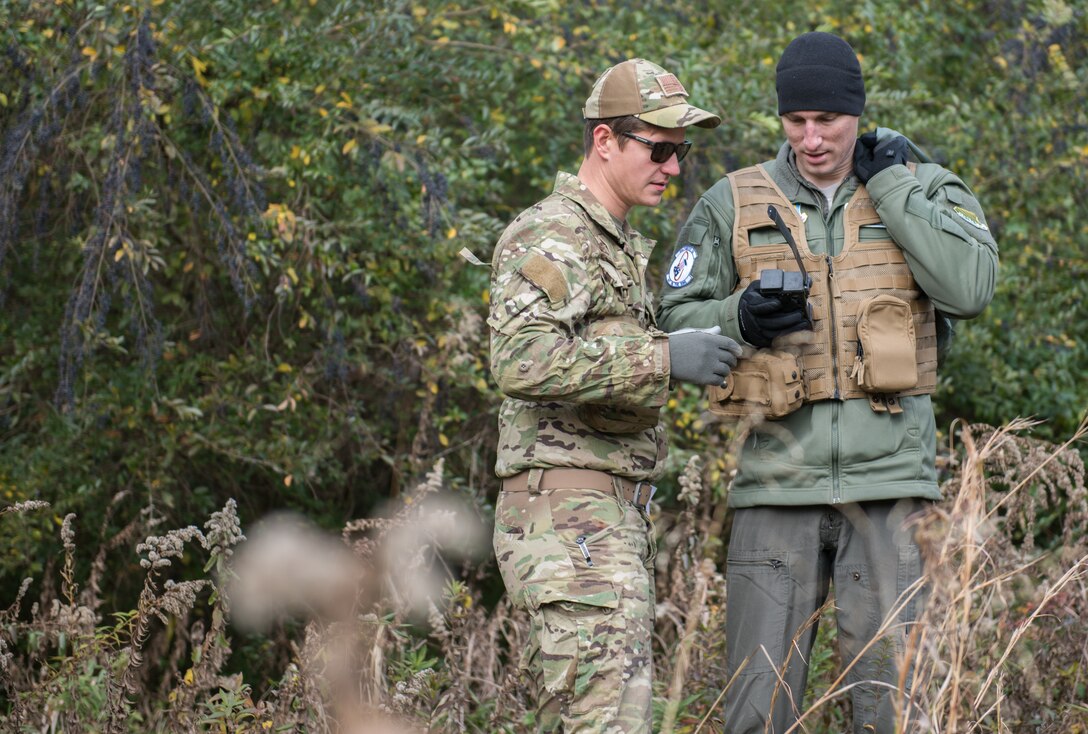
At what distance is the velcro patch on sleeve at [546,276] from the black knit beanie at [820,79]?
821mm

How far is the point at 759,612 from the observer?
322 cm

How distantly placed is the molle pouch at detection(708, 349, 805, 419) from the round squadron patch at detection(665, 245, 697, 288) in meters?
0.27

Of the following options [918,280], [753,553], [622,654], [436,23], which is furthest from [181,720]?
[436,23]

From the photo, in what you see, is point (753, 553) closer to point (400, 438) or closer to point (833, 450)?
point (833, 450)

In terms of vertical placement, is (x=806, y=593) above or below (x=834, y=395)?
below

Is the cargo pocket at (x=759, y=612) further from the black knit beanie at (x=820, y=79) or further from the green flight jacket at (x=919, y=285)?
the black knit beanie at (x=820, y=79)

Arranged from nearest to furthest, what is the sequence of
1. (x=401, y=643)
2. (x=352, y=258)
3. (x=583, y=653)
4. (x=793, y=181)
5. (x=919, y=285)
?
(x=583, y=653) → (x=919, y=285) → (x=793, y=181) → (x=401, y=643) → (x=352, y=258)

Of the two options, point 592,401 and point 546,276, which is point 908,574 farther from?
point 546,276

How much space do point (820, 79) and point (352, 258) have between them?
2598mm

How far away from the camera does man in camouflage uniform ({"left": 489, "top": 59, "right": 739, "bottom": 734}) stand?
2.81 metres

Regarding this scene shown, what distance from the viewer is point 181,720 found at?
10.9ft

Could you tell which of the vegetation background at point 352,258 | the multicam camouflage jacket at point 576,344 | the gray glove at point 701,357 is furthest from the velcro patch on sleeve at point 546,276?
the vegetation background at point 352,258

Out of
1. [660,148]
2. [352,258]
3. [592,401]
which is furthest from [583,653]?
[352,258]

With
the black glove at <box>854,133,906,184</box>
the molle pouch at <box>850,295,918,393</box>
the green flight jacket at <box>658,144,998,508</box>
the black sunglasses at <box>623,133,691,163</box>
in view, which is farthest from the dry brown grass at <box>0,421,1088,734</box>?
the black sunglasses at <box>623,133,691,163</box>
